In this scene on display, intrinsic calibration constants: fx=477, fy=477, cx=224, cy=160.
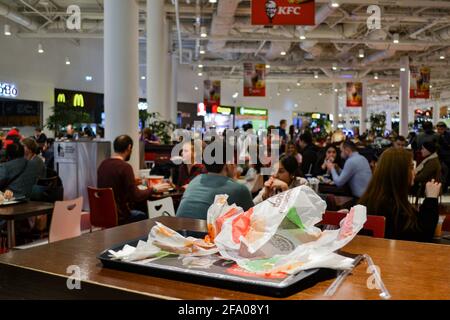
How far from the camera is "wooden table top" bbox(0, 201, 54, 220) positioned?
13.3 ft

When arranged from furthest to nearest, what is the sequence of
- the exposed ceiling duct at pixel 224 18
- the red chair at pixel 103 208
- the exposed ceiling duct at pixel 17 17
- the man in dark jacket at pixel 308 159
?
the exposed ceiling duct at pixel 17 17 < the exposed ceiling duct at pixel 224 18 < the man in dark jacket at pixel 308 159 < the red chair at pixel 103 208

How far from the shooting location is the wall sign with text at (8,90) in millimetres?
14469

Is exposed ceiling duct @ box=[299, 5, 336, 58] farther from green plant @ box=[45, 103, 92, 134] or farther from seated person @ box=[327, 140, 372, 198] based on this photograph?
green plant @ box=[45, 103, 92, 134]

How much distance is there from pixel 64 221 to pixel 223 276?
3452mm

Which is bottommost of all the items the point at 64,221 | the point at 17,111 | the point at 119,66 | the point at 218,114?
the point at 64,221

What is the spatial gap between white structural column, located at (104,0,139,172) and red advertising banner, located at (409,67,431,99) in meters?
15.9

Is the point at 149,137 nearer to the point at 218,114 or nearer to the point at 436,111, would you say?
the point at 218,114

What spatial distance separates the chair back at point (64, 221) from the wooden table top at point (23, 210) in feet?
0.67

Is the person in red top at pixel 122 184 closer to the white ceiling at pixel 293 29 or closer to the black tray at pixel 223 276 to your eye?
the black tray at pixel 223 276

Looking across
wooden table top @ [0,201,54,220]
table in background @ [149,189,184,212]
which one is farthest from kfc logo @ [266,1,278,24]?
wooden table top @ [0,201,54,220]

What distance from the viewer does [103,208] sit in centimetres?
482

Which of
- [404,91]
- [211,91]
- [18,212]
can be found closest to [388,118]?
[404,91]

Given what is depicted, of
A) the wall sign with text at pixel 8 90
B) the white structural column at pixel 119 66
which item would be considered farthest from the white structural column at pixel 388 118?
the white structural column at pixel 119 66

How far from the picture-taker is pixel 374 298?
1.04 m
